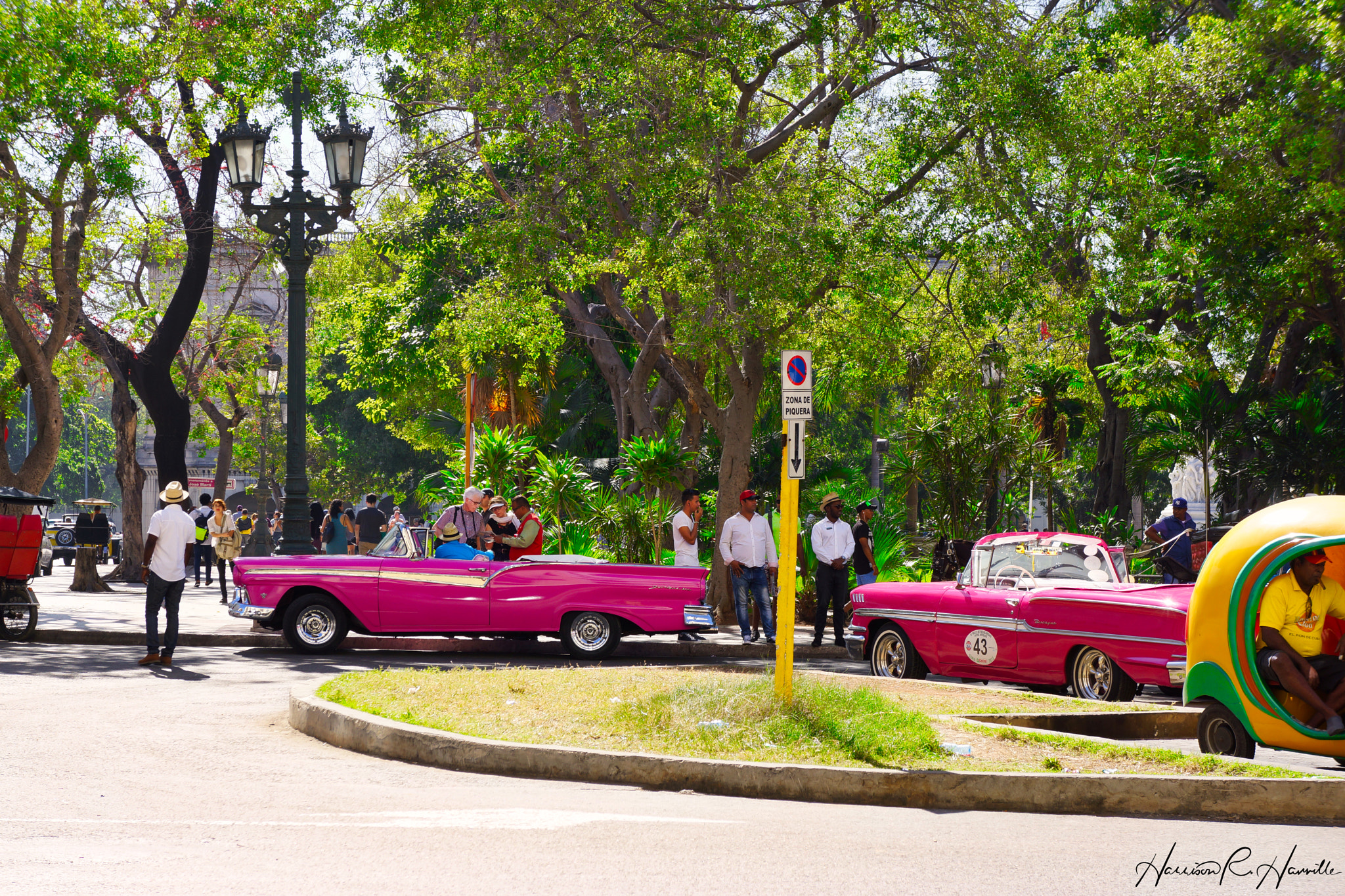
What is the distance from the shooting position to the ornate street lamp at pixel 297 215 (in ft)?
54.3

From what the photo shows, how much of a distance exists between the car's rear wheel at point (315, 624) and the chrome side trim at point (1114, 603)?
743 cm

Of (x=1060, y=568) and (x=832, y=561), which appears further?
(x=832, y=561)

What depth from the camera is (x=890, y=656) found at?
44.5 feet

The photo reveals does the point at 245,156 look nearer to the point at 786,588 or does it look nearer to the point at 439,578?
the point at 439,578

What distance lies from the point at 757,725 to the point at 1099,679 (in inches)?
172

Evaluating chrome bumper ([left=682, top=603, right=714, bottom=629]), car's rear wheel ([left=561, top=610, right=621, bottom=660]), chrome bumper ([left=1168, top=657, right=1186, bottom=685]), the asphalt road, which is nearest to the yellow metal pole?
the asphalt road

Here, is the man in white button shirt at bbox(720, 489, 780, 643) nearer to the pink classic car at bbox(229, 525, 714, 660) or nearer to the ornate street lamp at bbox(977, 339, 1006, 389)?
the pink classic car at bbox(229, 525, 714, 660)

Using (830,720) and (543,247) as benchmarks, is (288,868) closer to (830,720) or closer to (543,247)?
(830,720)

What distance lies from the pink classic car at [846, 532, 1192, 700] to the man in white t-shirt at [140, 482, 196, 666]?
6.80 m

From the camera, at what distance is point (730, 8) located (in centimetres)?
1619

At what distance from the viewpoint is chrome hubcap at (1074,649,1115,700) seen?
37.5 feet

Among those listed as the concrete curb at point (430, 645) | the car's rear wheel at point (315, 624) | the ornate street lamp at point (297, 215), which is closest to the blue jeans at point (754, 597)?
the concrete curb at point (430, 645)

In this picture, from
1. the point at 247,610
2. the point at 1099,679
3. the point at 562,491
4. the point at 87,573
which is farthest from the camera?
the point at 87,573
